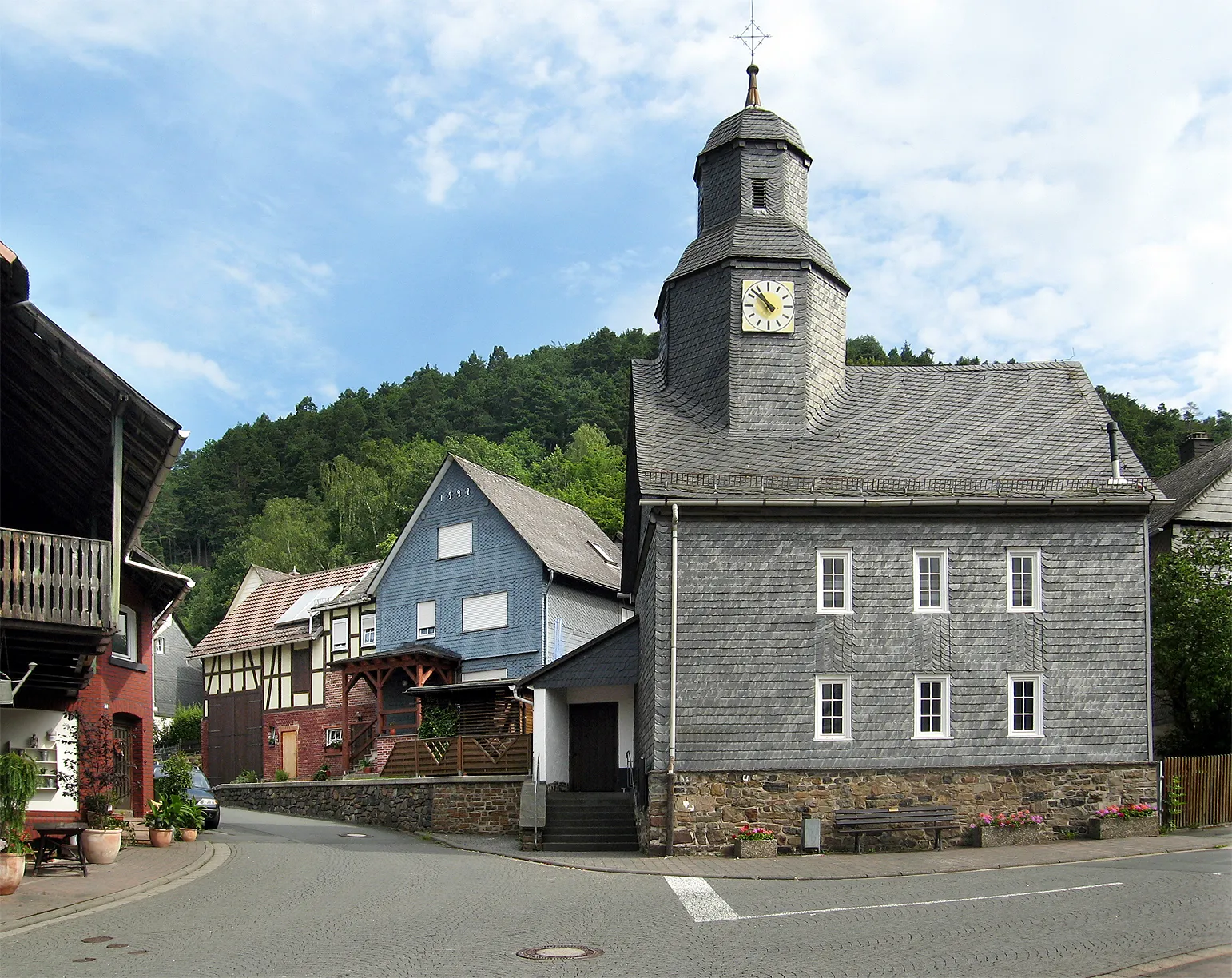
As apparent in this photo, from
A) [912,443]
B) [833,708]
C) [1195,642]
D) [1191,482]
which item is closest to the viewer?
[833,708]

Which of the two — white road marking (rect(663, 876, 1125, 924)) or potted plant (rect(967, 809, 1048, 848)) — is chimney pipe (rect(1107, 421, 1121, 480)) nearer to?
potted plant (rect(967, 809, 1048, 848))

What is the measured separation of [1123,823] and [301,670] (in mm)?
28574

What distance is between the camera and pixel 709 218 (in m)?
27.4

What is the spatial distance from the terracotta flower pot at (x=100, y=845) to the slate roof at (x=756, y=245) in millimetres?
14692

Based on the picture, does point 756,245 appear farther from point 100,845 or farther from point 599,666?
point 100,845

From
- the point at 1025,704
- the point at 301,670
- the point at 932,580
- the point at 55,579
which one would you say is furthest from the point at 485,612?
the point at 55,579

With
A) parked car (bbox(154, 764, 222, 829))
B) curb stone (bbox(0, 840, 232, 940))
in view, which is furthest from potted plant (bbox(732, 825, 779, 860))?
parked car (bbox(154, 764, 222, 829))

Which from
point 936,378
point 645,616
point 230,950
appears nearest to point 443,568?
point 645,616

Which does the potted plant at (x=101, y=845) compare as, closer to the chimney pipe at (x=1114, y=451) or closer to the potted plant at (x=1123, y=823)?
the potted plant at (x=1123, y=823)

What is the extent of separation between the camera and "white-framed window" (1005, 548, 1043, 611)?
75.1ft

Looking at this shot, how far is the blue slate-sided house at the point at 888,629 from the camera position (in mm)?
22078

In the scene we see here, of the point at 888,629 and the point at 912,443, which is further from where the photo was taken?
the point at 912,443

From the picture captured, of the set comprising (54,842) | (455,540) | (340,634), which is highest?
(455,540)

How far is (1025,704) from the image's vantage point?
22.6 meters
